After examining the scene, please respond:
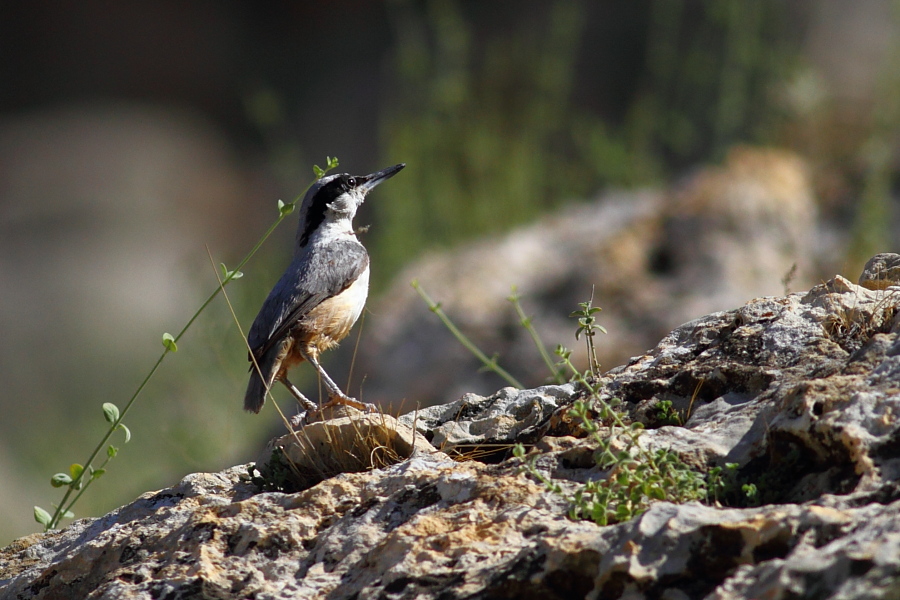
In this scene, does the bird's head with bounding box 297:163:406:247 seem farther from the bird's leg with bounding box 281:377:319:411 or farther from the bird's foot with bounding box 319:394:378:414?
the bird's foot with bounding box 319:394:378:414

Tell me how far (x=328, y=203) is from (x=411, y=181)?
3315 mm

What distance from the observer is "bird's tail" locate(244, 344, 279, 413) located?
466cm

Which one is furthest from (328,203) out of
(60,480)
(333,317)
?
(60,480)

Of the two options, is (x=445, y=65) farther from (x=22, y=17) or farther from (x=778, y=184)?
(x=22, y=17)

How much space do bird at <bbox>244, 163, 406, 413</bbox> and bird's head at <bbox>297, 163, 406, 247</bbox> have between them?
0.13 meters

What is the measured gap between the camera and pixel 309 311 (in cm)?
510

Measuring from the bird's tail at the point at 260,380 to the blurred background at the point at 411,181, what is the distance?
487 mm

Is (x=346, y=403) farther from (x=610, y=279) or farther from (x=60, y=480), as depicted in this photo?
(x=610, y=279)

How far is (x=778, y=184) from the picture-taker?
8.69 m

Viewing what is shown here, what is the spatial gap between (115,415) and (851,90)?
9.88 metres

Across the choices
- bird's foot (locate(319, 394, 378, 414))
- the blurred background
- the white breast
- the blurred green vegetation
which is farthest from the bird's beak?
the blurred green vegetation

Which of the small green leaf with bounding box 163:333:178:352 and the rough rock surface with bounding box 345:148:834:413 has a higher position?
the rough rock surface with bounding box 345:148:834:413

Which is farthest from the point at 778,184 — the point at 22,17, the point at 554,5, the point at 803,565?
the point at 22,17

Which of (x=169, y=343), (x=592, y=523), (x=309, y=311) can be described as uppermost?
(x=309, y=311)
